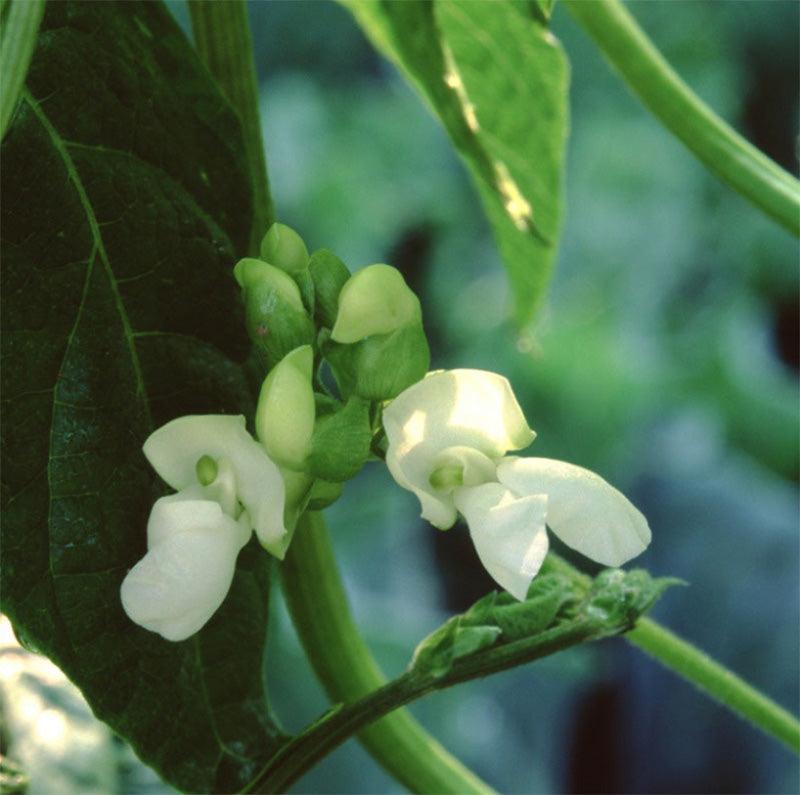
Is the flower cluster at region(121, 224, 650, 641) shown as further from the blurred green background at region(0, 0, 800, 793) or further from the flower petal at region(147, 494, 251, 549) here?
the blurred green background at region(0, 0, 800, 793)

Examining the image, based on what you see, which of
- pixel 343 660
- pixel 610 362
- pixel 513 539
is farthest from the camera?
pixel 610 362

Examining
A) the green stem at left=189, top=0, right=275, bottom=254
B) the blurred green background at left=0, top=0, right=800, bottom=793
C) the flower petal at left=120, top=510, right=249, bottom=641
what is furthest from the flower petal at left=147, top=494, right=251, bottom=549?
the blurred green background at left=0, top=0, right=800, bottom=793

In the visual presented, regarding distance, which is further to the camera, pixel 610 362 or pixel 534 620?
pixel 610 362

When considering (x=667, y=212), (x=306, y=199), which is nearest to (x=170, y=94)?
(x=306, y=199)

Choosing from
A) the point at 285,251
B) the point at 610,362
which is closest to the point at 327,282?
the point at 285,251

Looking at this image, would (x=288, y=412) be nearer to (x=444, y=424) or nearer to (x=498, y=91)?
(x=444, y=424)

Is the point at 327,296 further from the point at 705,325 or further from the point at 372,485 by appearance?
the point at 705,325

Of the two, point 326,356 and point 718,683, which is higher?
point 326,356
